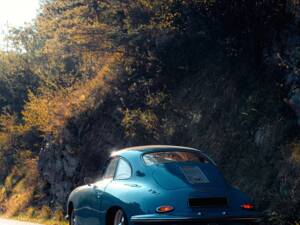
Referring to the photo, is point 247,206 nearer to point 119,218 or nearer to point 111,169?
point 119,218

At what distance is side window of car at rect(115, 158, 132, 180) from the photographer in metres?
9.34

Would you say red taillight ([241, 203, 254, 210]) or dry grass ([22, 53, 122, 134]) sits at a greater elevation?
dry grass ([22, 53, 122, 134])

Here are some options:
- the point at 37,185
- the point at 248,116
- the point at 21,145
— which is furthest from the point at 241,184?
the point at 21,145

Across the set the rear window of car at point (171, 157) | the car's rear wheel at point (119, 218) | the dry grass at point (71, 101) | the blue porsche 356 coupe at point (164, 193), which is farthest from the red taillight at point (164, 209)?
the dry grass at point (71, 101)

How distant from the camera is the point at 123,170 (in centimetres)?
956

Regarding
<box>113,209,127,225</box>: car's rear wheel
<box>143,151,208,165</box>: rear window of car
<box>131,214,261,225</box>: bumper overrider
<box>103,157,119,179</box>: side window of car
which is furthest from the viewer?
<box>103,157,119,179</box>: side window of car

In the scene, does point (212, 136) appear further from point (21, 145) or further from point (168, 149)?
point (21, 145)

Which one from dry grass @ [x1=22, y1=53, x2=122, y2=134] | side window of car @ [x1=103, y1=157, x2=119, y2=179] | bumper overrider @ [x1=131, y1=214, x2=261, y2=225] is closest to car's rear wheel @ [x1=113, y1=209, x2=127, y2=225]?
bumper overrider @ [x1=131, y1=214, x2=261, y2=225]

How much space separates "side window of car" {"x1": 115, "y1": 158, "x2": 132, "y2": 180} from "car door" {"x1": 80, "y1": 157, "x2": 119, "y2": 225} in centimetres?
19

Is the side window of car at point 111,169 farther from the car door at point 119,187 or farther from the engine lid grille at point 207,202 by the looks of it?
the engine lid grille at point 207,202

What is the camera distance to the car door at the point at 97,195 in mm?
9621

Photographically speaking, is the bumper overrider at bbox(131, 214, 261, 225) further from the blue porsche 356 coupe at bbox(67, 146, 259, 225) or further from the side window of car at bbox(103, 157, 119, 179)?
the side window of car at bbox(103, 157, 119, 179)

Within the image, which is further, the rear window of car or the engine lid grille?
the rear window of car

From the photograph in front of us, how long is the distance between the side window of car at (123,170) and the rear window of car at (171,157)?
0.33 m
